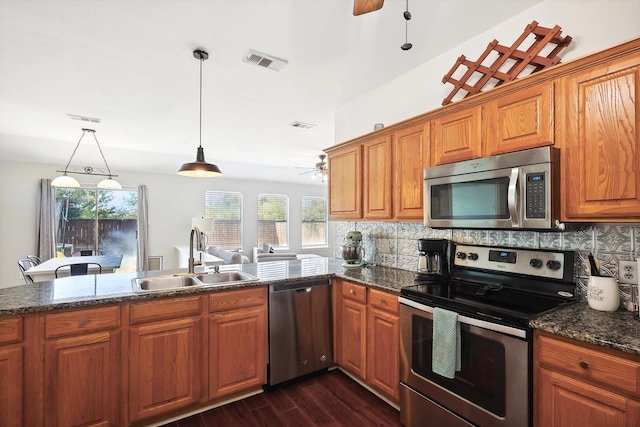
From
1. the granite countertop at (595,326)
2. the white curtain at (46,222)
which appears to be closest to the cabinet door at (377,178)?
the granite countertop at (595,326)

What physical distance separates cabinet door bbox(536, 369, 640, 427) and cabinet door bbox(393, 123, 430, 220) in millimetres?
1294

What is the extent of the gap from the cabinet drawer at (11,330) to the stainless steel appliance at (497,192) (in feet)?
8.49

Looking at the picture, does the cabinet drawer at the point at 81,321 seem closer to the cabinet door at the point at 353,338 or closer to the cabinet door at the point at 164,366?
the cabinet door at the point at 164,366

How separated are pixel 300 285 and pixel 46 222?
5.94 meters

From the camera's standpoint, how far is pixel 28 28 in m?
2.19

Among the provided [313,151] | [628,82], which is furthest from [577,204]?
[313,151]

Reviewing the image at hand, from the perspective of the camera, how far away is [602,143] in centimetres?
148

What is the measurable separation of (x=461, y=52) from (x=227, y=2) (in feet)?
5.85

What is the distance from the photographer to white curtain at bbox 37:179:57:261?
5750 mm

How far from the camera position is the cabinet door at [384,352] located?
220 cm

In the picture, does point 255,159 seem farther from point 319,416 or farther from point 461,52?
point 319,416

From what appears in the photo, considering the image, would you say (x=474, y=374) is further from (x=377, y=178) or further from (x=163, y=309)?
(x=163, y=309)

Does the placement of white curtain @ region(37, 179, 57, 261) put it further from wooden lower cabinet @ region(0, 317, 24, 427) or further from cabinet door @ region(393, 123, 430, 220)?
cabinet door @ region(393, 123, 430, 220)

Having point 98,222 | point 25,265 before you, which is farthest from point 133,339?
point 98,222
